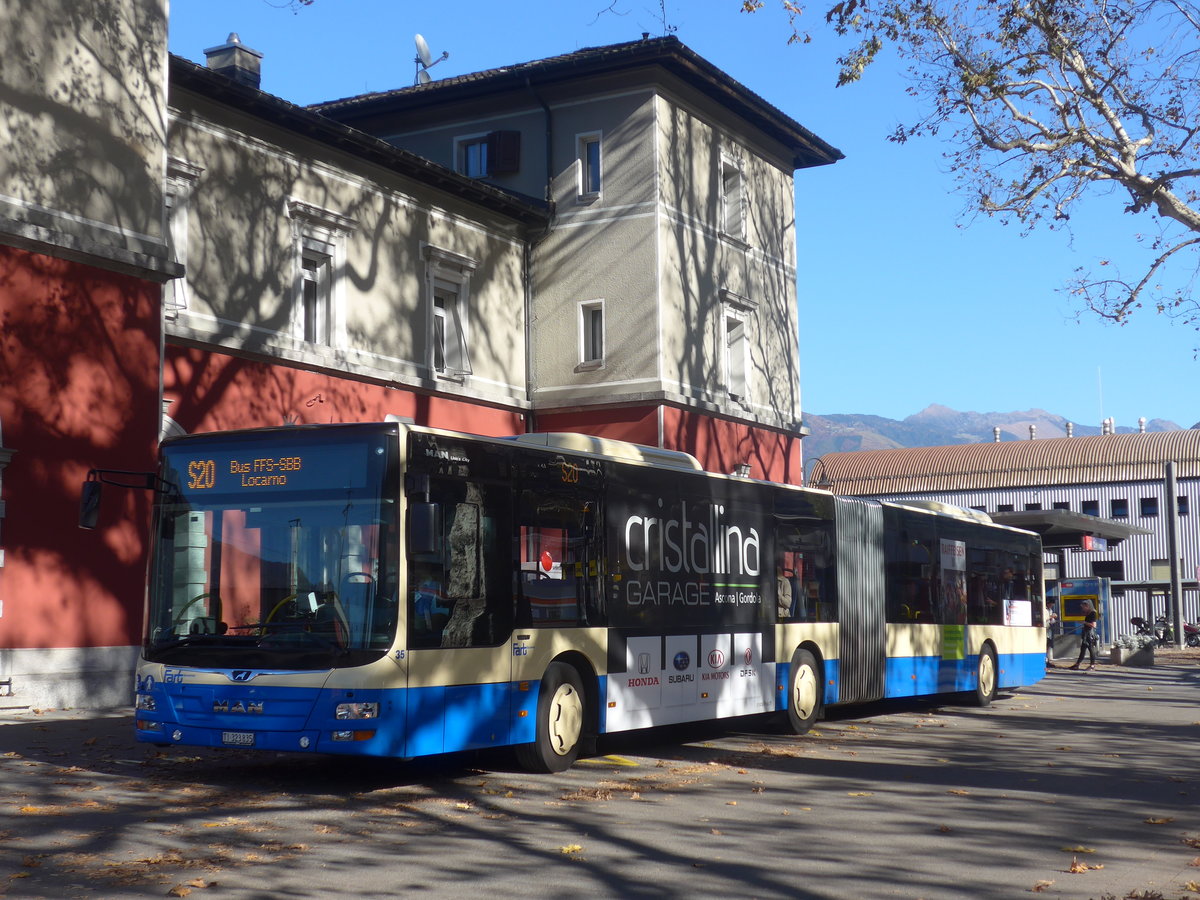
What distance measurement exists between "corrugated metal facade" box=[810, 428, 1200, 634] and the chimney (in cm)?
4993

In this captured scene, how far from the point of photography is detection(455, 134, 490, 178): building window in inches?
1277

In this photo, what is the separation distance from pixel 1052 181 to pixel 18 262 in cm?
1417

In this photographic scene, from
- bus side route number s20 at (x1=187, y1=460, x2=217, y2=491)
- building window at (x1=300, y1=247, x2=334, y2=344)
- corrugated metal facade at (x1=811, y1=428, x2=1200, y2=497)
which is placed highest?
corrugated metal facade at (x1=811, y1=428, x2=1200, y2=497)

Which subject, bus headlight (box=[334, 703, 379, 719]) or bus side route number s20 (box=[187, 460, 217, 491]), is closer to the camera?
bus headlight (box=[334, 703, 379, 719])

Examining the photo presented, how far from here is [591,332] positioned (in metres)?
31.2

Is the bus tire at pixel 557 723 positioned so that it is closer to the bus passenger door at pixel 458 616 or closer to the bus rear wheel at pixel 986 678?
the bus passenger door at pixel 458 616

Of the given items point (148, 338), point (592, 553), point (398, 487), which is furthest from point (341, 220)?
point (398, 487)

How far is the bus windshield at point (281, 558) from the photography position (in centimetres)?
1055

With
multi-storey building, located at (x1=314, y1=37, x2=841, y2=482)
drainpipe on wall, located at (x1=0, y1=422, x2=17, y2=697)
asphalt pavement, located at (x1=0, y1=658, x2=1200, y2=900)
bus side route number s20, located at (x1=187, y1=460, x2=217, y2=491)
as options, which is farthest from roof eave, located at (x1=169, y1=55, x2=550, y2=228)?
bus side route number s20, located at (x1=187, y1=460, x2=217, y2=491)

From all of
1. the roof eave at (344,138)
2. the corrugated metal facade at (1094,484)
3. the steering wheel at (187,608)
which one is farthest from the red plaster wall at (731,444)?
the corrugated metal facade at (1094,484)

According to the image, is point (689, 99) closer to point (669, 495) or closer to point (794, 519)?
point (794, 519)

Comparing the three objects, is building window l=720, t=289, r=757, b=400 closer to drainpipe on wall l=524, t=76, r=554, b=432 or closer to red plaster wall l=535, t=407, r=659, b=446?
red plaster wall l=535, t=407, r=659, b=446

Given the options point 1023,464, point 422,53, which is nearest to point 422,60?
point 422,53

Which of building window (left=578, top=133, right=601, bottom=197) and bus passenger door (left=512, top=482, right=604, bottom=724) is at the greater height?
building window (left=578, top=133, right=601, bottom=197)
